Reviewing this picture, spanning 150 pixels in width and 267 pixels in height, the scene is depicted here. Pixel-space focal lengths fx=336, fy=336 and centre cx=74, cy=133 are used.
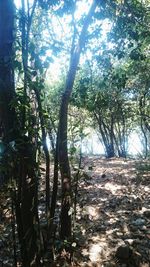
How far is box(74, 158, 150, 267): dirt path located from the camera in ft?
19.4

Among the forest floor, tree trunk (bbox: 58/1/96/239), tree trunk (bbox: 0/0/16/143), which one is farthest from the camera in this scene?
tree trunk (bbox: 58/1/96/239)

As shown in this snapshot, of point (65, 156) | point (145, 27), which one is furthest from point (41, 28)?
point (65, 156)

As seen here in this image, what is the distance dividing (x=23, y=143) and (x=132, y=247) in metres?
3.09

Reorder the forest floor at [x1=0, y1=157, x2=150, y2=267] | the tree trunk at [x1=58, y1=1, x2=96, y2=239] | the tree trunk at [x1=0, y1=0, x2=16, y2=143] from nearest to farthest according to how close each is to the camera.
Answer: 1. the tree trunk at [x1=0, y1=0, x2=16, y2=143]
2. the forest floor at [x1=0, y1=157, x2=150, y2=267]
3. the tree trunk at [x1=58, y1=1, x2=96, y2=239]

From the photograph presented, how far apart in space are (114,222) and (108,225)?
0.22m

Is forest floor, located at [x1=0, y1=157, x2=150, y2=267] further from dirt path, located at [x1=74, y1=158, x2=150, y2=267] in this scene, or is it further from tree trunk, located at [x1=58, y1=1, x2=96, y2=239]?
tree trunk, located at [x1=58, y1=1, x2=96, y2=239]

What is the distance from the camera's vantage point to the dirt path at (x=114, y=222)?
5910 millimetres

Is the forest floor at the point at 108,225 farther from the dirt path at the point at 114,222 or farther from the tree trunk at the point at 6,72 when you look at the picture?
the tree trunk at the point at 6,72

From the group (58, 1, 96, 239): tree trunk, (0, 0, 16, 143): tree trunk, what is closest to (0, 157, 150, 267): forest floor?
(58, 1, 96, 239): tree trunk

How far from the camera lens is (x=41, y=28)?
459 inches

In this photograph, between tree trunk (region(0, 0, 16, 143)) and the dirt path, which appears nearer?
tree trunk (region(0, 0, 16, 143))

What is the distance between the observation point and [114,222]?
25.0 feet

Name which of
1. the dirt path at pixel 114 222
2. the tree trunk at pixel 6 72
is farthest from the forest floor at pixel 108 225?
the tree trunk at pixel 6 72

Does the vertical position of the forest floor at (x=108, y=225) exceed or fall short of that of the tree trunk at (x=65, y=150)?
it falls short
